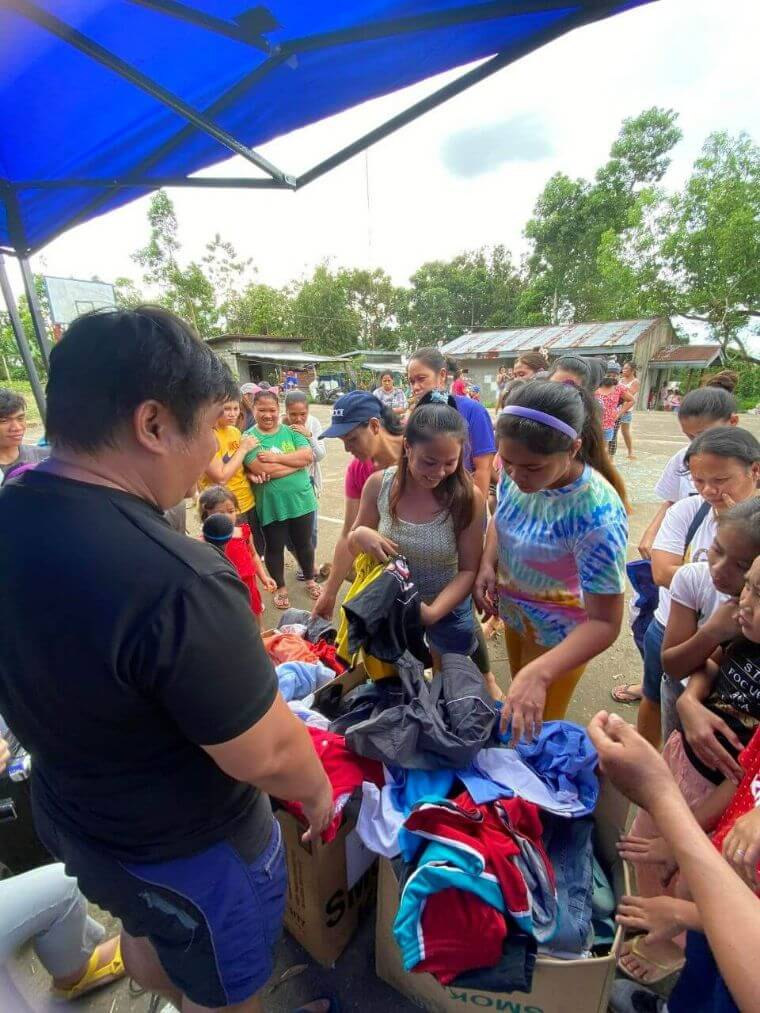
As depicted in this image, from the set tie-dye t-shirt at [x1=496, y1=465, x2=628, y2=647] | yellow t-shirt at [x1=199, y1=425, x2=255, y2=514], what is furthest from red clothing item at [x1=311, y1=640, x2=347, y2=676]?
yellow t-shirt at [x1=199, y1=425, x2=255, y2=514]

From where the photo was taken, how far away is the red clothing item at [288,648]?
2211mm

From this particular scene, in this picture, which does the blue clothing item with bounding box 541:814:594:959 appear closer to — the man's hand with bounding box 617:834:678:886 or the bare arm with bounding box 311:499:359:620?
the man's hand with bounding box 617:834:678:886

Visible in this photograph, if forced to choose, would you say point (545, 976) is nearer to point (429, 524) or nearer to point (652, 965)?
point (652, 965)

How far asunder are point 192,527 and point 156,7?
5.27m

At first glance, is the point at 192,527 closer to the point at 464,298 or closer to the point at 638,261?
the point at 638,261

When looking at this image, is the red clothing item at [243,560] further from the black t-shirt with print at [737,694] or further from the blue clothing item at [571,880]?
the black t-shirt with print at [737,694]

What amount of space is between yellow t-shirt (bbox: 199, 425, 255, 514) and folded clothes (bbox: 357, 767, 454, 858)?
2778mm

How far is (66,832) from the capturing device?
3.40ft

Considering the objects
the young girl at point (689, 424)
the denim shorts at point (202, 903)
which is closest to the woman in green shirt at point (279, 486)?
the young girl at point (689, 424)

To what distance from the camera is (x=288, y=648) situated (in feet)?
7.41

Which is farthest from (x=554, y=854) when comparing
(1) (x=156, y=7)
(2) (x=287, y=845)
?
(1) (x=156, y=7)

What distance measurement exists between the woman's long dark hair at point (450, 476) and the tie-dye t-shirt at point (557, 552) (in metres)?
0.17

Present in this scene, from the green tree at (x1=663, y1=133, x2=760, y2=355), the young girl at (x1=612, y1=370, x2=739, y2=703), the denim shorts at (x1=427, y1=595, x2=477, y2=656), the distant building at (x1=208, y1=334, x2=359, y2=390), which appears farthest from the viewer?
the distant building at (x1=208, y1=334, x2=359, y2=390)

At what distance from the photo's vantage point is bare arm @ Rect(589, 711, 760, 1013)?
72cm
